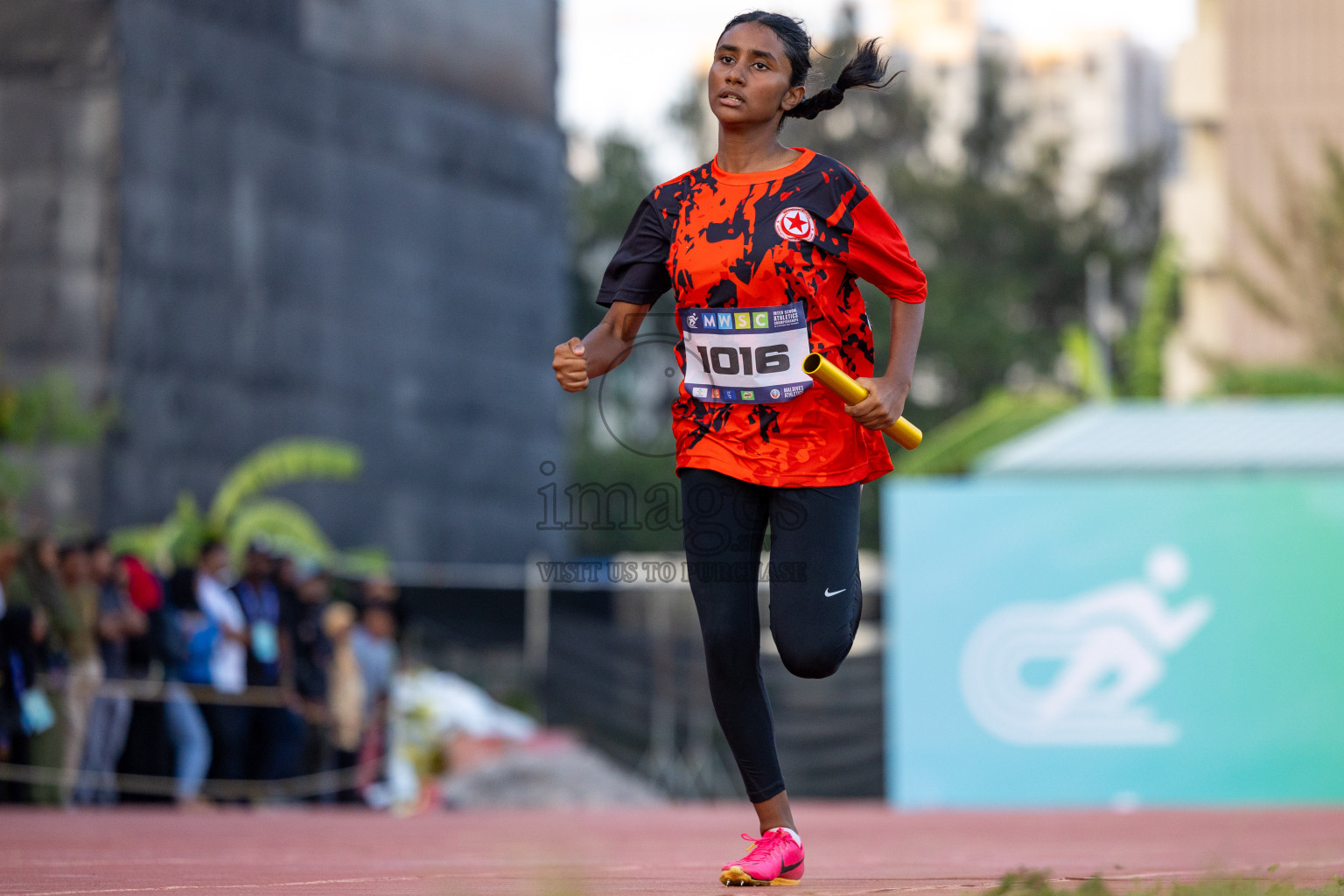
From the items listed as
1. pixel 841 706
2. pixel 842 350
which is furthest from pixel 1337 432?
pixel 842 350

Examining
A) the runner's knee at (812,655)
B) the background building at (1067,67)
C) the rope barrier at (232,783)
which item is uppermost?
the background building at (1067,67)

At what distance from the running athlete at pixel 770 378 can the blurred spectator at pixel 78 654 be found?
889cm

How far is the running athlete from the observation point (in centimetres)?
478

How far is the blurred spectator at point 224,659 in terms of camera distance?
14055 millimetres

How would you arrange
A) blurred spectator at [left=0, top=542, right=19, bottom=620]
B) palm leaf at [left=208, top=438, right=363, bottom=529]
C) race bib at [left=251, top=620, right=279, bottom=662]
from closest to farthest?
blurred spectator at [left=0, top=542, right=19, bottom=620] < race bib at [left=251, top=620, right=279, bottom=662] < palm leaf at [left=208, top=438, right=363, bottom=529]

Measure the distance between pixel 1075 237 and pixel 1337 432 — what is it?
3530 cm

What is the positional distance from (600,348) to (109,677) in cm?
927

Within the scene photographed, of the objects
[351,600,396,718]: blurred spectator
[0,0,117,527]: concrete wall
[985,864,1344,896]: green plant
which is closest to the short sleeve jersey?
[985,864,1344,896]: green plant

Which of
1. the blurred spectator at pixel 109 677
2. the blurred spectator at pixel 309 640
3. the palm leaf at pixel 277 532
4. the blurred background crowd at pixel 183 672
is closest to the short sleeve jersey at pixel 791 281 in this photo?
the blurred background crowd at pixel 183 672

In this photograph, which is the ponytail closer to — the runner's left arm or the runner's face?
the runner's face

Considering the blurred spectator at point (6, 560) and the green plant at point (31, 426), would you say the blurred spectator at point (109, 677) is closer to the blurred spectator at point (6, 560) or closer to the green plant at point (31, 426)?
the blurred spectator at point (6, 560)

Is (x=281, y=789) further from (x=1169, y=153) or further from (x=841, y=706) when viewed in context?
(x=1169, y=153)

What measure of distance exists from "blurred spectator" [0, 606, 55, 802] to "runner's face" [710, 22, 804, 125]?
8498 millimetres

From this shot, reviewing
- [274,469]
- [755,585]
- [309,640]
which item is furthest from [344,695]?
[755,585]
